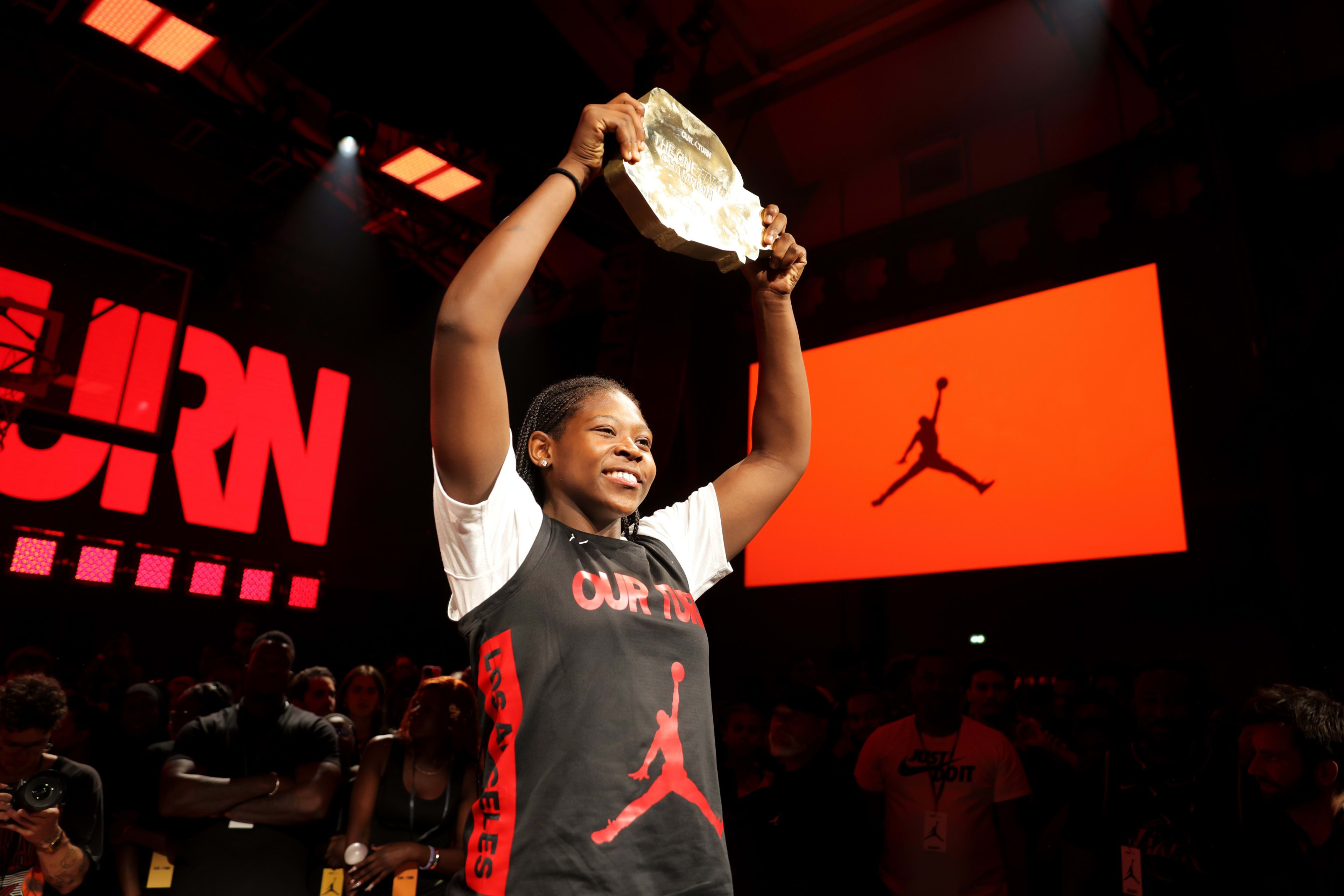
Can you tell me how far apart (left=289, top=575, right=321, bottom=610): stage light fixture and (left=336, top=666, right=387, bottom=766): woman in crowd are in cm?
409

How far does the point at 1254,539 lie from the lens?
6.16m

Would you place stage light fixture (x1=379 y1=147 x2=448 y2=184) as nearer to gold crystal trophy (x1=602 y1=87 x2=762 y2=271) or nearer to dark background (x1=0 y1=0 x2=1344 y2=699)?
dark background (x1=0 y1=0 x2=1344 y2=699)

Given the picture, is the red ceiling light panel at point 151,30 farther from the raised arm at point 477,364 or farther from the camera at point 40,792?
the raised arm at point 477,364

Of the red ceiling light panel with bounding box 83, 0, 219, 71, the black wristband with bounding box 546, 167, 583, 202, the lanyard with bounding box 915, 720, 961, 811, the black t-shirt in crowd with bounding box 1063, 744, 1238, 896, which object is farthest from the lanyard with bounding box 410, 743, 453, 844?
the red ceiling light panel with bounding box 83, 0, 219, 71

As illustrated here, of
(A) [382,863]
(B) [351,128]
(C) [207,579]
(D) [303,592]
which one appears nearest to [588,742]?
(A) [382,863]

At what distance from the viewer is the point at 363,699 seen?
5395 mm

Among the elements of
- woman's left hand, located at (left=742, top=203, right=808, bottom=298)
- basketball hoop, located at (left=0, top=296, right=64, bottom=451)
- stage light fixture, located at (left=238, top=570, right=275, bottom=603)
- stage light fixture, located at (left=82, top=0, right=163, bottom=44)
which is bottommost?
woman's left hand, located at (left=742, top=203, right=808, bottom=298)

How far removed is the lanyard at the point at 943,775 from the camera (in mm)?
3516

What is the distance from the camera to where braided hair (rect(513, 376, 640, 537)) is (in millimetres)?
1601

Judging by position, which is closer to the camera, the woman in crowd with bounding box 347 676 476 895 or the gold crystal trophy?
the gold crystal trophy

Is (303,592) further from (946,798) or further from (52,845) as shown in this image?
(946,798)

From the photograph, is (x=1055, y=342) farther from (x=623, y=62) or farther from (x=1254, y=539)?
(x=623, y=62)

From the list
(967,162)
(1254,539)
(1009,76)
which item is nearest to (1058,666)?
(1254,539)

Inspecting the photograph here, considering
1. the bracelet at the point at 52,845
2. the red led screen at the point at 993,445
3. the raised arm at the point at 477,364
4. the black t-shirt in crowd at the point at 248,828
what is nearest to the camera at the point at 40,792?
the bracelet at the point at 52,845
